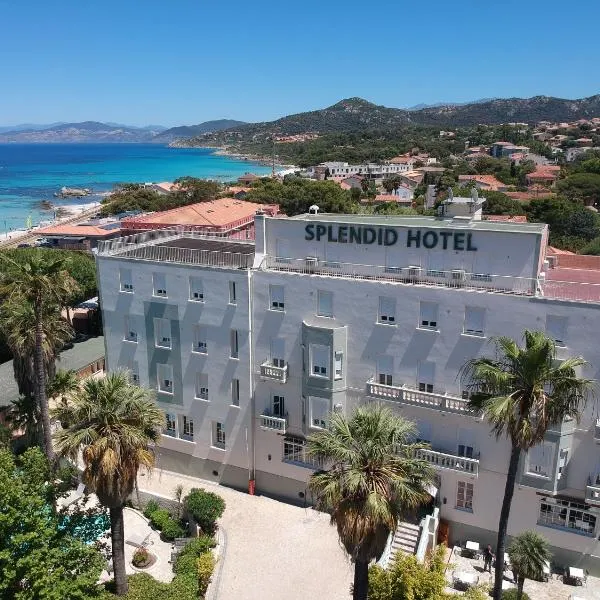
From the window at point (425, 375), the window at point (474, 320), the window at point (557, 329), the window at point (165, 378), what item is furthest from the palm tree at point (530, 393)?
the window at point (165, 378)

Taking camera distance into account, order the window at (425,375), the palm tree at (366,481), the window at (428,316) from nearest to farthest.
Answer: the palm tree at (366,481), the window at (428,316), the window at (425,375)

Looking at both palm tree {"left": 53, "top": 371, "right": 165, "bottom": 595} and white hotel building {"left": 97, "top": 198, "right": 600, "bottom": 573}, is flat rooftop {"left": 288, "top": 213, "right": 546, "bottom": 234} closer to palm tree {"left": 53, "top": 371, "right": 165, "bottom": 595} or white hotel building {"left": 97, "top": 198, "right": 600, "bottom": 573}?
white hotel building {"left": 97, "top": 198, "right": 600, "bottom": 573}

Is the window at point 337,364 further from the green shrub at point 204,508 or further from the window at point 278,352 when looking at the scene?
the green shrub at point 204,508

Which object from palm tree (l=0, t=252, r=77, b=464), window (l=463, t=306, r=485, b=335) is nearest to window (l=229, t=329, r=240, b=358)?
palm tree (l=0, t=252, r=77, b=464)

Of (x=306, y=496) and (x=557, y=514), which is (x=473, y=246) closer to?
(x=557, y=514)

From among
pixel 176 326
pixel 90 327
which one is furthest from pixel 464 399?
pixel 90 327

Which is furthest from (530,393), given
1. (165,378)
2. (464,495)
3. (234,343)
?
(165,378)
